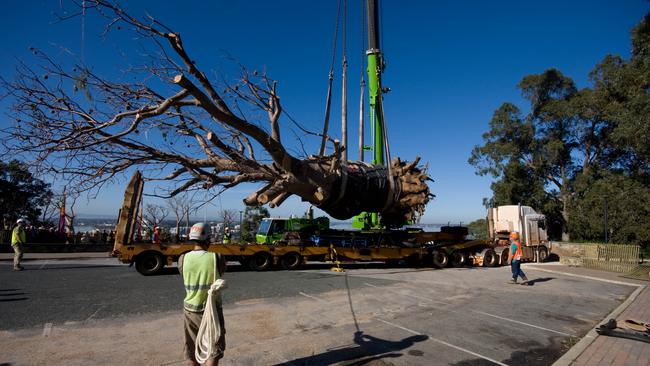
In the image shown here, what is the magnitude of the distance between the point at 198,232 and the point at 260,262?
9.62m

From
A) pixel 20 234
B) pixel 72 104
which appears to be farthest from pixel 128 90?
pixel 20 234

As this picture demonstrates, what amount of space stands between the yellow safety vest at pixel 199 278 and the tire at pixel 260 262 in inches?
370

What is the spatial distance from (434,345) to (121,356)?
4.20 meters

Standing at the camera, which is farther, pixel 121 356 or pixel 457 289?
pixel 457 289

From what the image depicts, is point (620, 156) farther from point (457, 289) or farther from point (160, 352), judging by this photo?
point (160, 352)

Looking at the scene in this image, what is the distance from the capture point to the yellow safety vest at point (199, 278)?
4.03m

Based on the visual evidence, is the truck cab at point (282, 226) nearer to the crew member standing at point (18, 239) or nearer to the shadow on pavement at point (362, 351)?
the crew member standing at point (18, 239)

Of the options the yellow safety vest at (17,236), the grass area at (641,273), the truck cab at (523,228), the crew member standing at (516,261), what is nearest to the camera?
the crew member standing at (516,261)

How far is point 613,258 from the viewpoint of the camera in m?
18.6

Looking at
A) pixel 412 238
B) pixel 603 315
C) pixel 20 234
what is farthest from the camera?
pixel 412 238

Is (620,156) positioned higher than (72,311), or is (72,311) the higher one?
(620,156)

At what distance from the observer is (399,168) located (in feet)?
44.4

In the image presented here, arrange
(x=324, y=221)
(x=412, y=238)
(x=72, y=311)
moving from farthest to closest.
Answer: (x=324, y=221), (x=412, y=238), (x=72, y=311)

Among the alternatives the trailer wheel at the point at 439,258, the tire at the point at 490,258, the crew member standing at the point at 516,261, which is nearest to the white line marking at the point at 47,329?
the crew member standing at the point at 516,261
